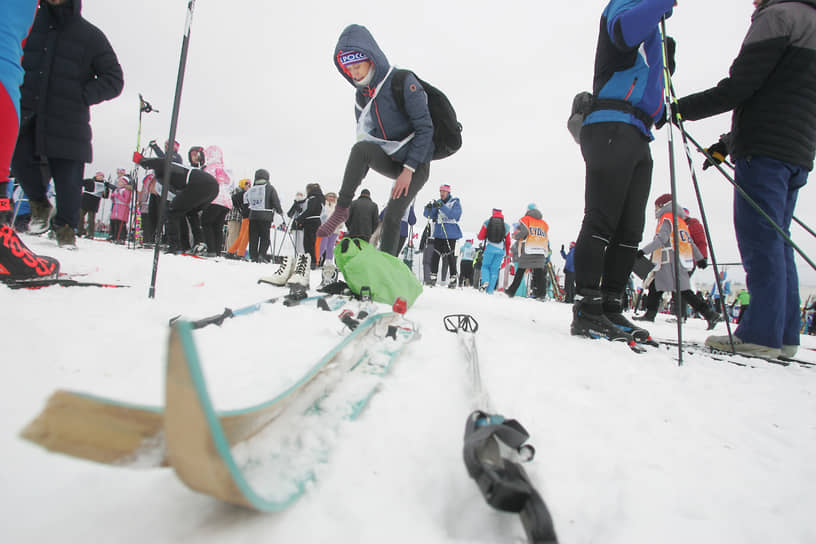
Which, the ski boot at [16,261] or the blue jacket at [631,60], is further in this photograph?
the blue jacket at [631,60]

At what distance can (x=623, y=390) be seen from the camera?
3.80 ft

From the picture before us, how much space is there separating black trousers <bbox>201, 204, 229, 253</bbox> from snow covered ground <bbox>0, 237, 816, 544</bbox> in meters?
5.58

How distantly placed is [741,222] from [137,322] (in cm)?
309

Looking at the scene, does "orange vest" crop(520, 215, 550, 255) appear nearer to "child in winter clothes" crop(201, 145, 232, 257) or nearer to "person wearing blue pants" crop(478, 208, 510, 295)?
"person wearing blue pants" crop(478, 208, 510, 295)

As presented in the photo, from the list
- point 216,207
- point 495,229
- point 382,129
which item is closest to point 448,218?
point 495,229

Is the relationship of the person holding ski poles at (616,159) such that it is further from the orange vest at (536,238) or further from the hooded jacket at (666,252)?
the orange vest at (536,238)

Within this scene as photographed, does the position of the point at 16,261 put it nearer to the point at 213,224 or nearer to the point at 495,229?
the point at 213,224

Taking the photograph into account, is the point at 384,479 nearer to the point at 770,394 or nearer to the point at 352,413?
the point at 352,413

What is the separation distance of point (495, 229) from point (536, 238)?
4.06 ft

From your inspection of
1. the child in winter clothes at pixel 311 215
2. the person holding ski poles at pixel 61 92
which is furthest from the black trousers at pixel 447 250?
the person holding ski poles at pixel 61 92

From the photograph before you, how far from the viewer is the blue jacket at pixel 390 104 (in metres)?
2.48

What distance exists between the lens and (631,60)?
75.1 inches

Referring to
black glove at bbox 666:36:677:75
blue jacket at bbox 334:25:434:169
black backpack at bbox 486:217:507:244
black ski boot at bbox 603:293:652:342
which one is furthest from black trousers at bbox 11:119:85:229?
black backpack at bbox 486:217:507:244

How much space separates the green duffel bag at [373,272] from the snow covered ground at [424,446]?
742 mm
